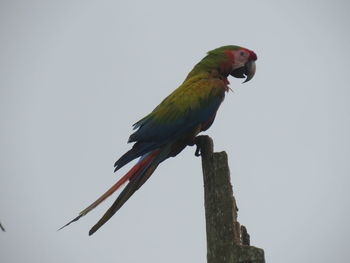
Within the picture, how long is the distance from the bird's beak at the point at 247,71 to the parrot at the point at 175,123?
9.4 inches

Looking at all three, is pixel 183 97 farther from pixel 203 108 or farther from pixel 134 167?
pixel 134 167

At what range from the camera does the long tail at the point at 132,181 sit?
10.7 feet

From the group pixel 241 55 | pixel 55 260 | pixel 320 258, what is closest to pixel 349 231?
pixel 320 258

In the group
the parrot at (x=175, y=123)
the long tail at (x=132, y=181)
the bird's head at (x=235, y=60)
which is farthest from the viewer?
the bird's head at (x=235, y=60)

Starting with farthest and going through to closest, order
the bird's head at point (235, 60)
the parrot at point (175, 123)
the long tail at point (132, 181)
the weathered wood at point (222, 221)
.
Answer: the bird's head at point (235, 60) → the parrot at point (175, 123) → the long tail at point (132, 181) → the weathered wood at point (222, 221)

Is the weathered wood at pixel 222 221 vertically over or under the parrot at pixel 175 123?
under

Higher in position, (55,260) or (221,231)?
(55,260)

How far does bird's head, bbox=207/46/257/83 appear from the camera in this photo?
16.6 feet

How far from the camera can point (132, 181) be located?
3.71 metres

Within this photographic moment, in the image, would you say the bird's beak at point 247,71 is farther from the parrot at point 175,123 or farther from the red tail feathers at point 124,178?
the red tail feathers at point 124,178

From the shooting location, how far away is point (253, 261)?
2.53 metres

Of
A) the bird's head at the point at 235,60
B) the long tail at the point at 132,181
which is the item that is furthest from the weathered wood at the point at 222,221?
the bird's head at the point at 235,60

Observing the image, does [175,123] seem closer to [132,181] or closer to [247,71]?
[132,181]

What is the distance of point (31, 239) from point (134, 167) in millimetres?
52081
